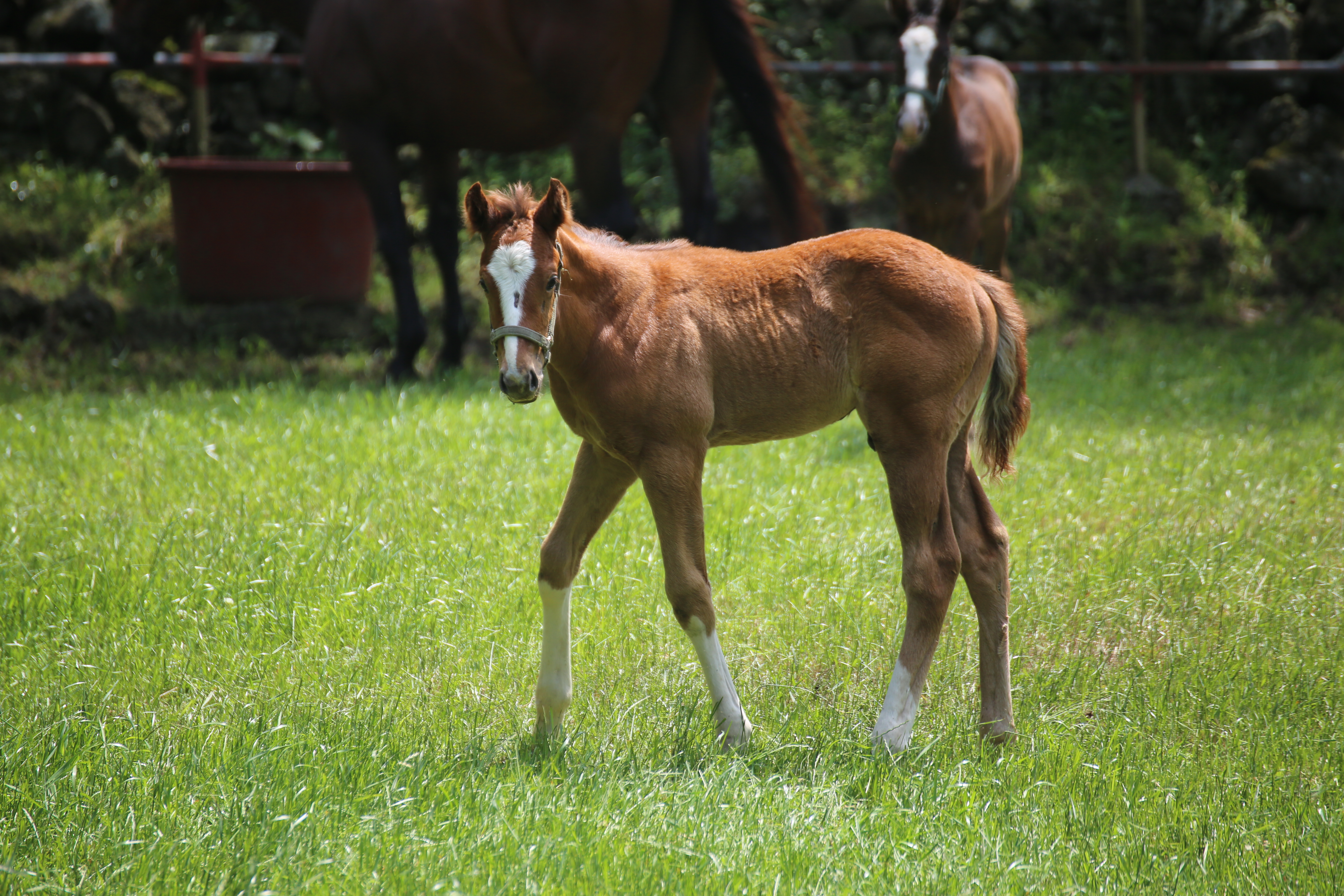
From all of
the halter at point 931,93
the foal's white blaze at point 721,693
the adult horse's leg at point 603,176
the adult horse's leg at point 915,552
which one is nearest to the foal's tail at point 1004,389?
the adult horse's leg at point 915,552

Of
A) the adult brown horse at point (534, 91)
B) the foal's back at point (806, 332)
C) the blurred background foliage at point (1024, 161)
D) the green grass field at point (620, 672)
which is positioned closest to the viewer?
the green grass field at point (620, 672)

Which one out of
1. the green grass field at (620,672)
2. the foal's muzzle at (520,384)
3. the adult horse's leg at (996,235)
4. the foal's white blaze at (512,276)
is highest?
the foal's white blaze at (512,276)

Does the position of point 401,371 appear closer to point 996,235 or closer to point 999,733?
point 996,235

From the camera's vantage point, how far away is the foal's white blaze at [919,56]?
639 centimetres

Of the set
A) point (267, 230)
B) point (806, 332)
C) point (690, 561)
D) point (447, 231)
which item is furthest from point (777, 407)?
point (267, 230)

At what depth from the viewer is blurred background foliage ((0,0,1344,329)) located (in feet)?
32.1

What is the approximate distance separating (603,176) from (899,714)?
4711 mm

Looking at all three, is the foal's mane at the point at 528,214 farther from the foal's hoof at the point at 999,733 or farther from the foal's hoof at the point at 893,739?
the foal's hoof at the point at 999,733

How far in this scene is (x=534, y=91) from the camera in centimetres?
718

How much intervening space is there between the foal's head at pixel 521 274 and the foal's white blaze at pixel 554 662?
704 mm

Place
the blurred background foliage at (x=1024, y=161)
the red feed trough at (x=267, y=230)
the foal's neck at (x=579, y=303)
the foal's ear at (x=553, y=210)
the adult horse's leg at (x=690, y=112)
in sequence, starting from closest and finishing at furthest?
1. the foal's ear at (x=553, y=210)
2. the foal's neck at (x=579, y=303)
3. the adult horse's leg at (x=690, y=112)
4. the red feed trough at (x=267, y=230)
5. the blurred background foliage at (x=1024, y=161)

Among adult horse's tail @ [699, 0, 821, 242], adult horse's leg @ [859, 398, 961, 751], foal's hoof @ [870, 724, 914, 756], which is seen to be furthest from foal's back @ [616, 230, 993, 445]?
adult horse's tail @ [699, 0, 821, 242]

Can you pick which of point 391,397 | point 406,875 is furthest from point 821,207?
point 406,875

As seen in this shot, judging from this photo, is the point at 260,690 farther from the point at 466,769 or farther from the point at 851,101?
the point at 851,101
